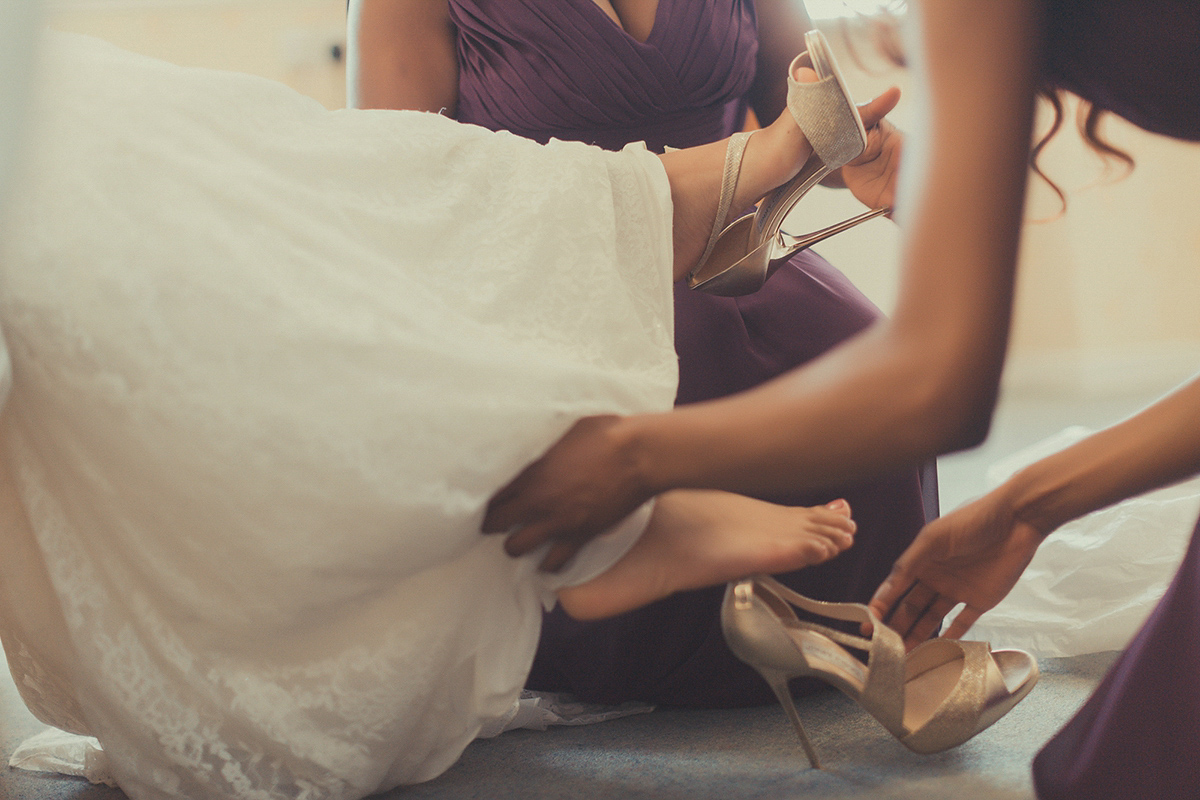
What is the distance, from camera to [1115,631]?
1.02m

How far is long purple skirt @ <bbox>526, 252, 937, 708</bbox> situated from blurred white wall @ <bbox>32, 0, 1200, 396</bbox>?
1.81 meters

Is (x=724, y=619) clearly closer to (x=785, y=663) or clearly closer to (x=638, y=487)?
(x=785, y=663)

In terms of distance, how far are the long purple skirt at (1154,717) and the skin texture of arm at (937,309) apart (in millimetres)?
188

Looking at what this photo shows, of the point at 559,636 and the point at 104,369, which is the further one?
the point at 559,636

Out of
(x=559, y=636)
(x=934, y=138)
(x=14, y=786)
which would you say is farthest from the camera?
(x=559, y=636)

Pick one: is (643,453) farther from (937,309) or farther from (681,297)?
(681,297)

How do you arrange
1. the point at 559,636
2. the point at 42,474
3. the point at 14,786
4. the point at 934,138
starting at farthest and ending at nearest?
the point at 559,636 < the point at 14,786 < the point at 42,474 < the point at 934,138

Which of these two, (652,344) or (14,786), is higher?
(652,344)

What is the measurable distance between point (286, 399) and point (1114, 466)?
0.54m

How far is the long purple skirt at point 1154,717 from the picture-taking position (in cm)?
57

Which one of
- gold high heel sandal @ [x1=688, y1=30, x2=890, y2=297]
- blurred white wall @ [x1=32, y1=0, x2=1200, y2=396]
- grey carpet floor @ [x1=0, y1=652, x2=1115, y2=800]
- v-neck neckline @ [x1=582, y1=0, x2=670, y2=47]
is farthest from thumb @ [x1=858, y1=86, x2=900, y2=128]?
blurred white wall @ [x1=32, y1=0, x2=1200, y2=396]

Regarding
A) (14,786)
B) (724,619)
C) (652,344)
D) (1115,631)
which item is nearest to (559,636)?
(724,619)

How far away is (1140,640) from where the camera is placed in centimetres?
61

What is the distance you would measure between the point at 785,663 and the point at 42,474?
54 centimetres
